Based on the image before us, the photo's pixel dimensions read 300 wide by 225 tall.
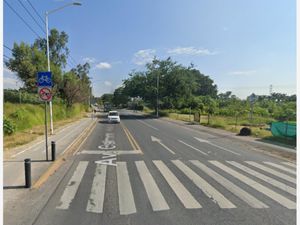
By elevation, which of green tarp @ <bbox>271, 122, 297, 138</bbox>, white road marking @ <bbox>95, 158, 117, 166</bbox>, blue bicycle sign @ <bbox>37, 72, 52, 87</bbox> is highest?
blue bicycle sign @ <bbox>37, 72, 52, 87</bbox>

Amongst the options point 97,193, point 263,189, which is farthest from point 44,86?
point 263,189

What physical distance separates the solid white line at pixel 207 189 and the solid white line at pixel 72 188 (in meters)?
3.28

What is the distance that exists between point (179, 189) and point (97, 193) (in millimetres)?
2103

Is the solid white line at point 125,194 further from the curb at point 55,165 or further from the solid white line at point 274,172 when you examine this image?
the solid white line at point 274,172

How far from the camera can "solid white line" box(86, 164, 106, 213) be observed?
267 inches

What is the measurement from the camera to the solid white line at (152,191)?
6902 millimetres

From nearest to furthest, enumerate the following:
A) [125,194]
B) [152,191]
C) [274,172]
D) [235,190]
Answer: [125,194] → [152,191] → [235,190] → [274,172]

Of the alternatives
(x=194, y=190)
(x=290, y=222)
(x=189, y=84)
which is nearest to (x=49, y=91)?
(x=194, y=190)

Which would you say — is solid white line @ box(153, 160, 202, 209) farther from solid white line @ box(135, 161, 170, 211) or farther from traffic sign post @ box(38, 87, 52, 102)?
traffic sign post @ box(38, 87, 52, 102)

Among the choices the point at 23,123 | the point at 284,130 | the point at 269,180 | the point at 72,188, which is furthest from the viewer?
the point at 23,123

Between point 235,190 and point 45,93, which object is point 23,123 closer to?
point 45,93

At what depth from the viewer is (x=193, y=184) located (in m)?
8.88

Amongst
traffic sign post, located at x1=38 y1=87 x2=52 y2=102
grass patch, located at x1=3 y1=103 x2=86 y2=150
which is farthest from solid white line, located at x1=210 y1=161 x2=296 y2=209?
grass patch, located at x1=3 y1=103 x2=86 y2=150

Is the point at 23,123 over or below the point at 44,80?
below
